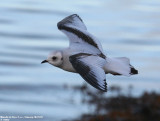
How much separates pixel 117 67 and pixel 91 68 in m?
0.62

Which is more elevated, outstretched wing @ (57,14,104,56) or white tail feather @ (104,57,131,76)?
outstretched wing @ (57,14,104,56)

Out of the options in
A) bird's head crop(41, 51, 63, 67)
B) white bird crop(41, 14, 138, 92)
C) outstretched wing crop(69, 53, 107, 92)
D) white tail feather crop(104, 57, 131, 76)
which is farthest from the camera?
bird's head crop(41, 51, 63, 67)

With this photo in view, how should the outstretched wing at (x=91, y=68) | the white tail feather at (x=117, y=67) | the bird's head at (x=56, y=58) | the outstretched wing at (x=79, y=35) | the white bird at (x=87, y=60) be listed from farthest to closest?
1. the outstretched wing at (x=79, y=35)
2. the bird's head at (x=56, y=58)
3. the white tail feather at (x=117, y=67)
4. the white bird at (x=87, y=60)
5. the outstretched wing at (x=91, y=68)

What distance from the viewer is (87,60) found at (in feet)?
62.7

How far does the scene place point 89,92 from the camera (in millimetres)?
21859

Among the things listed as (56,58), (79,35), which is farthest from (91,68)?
(79,35)

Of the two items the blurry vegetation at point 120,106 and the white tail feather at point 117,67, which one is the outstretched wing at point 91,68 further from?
the blurry vegetation at point 120,106

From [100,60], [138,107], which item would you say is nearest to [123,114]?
[138,107]

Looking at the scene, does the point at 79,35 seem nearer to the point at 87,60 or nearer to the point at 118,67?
the point at 118,67

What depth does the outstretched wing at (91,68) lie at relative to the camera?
736 inches

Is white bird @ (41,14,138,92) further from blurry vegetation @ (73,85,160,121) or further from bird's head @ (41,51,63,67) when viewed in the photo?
blurry vegetation @ (73,85,160,121)

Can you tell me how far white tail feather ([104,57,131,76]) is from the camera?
19344 mm

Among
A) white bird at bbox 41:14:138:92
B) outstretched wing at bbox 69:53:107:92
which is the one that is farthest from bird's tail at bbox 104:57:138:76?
outstretched wing at bbox 69:53:107:92

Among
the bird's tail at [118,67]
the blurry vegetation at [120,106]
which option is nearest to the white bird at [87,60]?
the bird's tail at [118,67]
